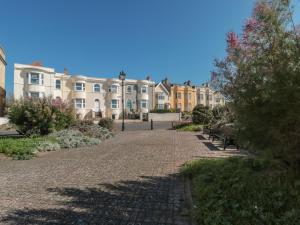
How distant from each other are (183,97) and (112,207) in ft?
196

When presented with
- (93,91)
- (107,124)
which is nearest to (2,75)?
(93,91)

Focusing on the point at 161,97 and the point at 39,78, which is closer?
the point at 39,78

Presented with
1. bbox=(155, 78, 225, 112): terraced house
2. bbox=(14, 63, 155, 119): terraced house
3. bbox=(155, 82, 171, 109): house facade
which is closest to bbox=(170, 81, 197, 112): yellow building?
bbox=(155, 78, 225, 112): terraced house

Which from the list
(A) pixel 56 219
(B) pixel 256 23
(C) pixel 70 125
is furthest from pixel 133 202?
(C) pixel 70 125

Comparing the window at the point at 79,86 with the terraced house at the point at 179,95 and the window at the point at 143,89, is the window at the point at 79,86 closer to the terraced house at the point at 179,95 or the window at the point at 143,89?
the window at the point at 143,89

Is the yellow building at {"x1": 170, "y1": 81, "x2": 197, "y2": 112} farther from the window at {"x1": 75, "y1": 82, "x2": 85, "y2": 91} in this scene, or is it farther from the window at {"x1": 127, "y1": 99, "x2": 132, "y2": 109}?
the window at {"x1": 75, "y1": 82, "x2": 85, "y2": 91}

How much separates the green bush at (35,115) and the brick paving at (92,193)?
598 centimetres

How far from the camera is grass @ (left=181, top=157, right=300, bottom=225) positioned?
10.7 ft

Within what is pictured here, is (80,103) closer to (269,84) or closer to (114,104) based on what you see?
(114,104)

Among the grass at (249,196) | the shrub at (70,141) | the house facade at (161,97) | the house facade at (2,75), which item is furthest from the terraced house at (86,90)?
the grass at (249,196)

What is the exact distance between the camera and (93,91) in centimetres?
4578

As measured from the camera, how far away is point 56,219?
11.8 feet

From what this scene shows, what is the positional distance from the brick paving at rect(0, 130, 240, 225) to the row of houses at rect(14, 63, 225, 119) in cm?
2894

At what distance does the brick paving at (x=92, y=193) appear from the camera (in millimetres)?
3650
